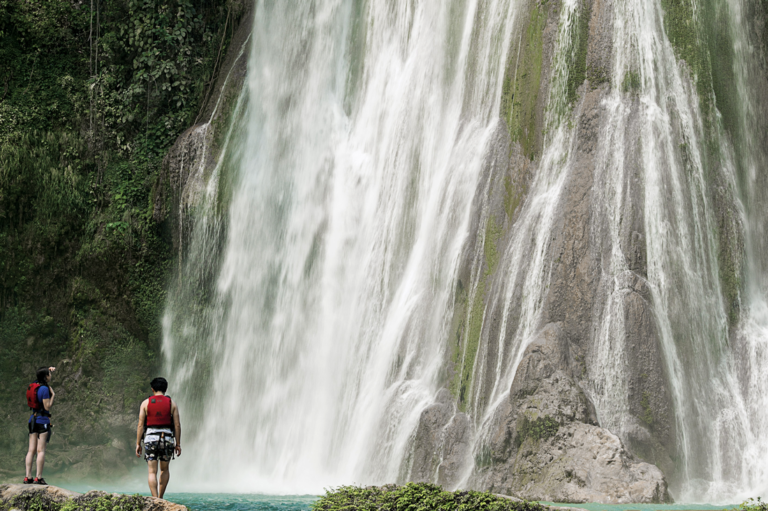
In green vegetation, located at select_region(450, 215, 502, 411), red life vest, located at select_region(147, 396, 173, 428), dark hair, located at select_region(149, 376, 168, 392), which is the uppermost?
green vegetation, located at select_region(450, 215, 502, 411)

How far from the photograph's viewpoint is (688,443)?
12.0 metres

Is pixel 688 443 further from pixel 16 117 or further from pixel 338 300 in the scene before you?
pixel 16 117

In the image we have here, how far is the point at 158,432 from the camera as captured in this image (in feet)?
25.6

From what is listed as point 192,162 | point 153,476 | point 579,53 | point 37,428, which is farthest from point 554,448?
point 192,162

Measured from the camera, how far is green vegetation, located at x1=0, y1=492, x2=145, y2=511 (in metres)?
7.20

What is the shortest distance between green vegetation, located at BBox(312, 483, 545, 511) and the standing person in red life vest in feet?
5.59

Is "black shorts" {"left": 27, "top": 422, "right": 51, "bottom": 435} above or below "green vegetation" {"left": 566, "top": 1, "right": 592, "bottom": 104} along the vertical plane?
below

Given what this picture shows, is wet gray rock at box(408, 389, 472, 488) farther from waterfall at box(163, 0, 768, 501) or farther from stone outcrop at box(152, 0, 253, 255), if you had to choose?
stone outcrop at box(152, 0, 253, 255)

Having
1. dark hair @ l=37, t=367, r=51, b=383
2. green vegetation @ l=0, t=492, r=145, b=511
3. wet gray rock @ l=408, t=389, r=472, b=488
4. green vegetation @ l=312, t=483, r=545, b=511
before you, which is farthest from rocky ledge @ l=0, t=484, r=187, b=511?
wet gray rock @ l=408, t=389, r=472, b=488

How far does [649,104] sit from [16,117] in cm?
1558

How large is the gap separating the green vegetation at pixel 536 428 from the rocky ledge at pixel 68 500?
6.39 metres

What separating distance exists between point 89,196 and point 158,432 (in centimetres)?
1386

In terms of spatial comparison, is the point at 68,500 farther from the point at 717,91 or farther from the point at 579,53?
the point at 717,91

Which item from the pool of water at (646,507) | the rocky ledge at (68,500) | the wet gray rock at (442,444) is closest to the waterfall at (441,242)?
the wet gray rock at (442,444)
